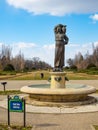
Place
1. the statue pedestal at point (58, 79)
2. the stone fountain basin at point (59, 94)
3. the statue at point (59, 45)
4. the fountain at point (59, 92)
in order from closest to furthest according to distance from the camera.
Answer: the stone fountain basin at point (59, 94) → the fountain at point (59, 92) → the statue pedestal at point (58, 79) → the statue at point (59, 45)

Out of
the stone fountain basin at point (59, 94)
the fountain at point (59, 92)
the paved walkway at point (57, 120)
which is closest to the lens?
the paved walkway at point (57, 120)

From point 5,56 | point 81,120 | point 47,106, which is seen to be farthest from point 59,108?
point 5,56

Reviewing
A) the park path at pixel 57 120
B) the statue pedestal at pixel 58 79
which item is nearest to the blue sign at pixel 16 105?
the park path at pixel 57 120

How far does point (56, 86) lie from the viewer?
15.1m

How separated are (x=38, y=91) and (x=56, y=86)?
6.85 ft

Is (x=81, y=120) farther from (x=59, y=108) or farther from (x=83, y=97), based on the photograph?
(x=83, y=97)

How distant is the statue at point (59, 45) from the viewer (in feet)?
51.4

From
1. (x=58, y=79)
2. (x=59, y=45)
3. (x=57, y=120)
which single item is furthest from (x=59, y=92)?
(x=59, y=45)

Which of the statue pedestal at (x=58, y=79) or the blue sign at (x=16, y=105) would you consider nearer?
the blue sign at (x=16, y=105)

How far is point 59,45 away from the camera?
51.4 ft

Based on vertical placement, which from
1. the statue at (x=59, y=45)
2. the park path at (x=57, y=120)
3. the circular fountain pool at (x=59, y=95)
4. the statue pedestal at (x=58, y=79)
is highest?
the statue at (x=59, y=45)

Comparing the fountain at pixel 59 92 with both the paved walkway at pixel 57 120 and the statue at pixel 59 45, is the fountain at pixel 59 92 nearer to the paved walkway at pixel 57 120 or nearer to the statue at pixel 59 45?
the statue at pixel 59 45

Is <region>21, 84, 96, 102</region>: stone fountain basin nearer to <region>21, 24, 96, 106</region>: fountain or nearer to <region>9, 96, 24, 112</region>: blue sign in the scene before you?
<region>21, 24, 96, 106</region>: fountain

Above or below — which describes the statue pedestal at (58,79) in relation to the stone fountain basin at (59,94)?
above
